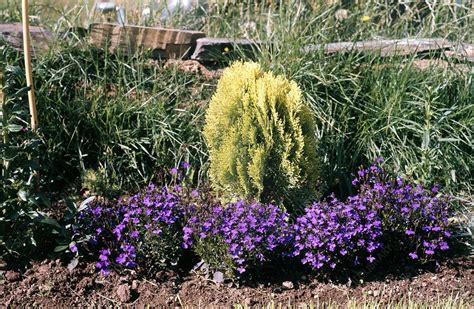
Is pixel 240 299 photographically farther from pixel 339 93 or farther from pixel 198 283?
pixel 339 93

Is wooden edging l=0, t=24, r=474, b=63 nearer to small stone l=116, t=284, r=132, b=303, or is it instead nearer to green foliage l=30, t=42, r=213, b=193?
green foliage l=30, t=42, r=213, b=193

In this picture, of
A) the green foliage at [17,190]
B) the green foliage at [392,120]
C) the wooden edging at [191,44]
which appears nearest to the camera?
the green foliage at [17,190]

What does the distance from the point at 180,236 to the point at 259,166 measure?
687mm

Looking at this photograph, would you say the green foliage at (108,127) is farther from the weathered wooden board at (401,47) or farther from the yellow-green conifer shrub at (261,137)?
the weathered wooden board at (401,47)

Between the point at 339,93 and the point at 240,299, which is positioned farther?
the point at 339,93

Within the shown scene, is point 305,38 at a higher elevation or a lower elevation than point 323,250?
higher

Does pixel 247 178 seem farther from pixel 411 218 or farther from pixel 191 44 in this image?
pixel 191 44

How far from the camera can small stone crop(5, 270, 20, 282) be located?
4207 mm

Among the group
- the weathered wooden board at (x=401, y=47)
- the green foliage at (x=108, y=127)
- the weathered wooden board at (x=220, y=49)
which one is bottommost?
the green foliage at (x=108, y=127)

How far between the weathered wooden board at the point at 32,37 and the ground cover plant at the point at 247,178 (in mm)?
121

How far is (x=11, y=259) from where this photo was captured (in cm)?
436

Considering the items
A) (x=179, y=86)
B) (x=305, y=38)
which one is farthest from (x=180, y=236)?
(x=305, y=38)

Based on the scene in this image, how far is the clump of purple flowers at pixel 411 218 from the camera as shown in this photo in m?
4.52

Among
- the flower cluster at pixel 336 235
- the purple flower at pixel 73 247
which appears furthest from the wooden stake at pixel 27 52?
the flower cluster at pixel 336 235
